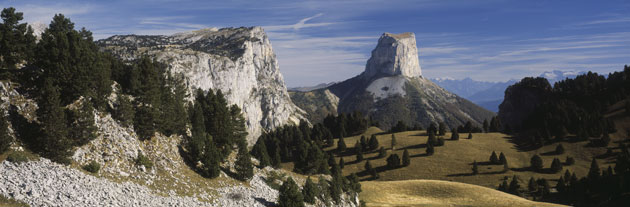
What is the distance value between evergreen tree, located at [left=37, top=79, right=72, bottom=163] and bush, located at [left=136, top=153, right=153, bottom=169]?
254 inches

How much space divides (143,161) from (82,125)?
22.4 feet

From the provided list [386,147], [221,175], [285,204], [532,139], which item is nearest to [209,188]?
[221,175]

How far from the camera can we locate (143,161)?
37500 millimetres

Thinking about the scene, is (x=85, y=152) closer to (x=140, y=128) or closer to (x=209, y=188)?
(x=140, y=128)

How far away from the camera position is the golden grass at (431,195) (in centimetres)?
6900

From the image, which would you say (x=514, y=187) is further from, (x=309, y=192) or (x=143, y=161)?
→ (x=143, y=161)

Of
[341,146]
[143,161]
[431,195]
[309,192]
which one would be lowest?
[431,195]

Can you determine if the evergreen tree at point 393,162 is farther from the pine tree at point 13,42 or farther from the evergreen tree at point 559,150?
the pine tree at point 13,42

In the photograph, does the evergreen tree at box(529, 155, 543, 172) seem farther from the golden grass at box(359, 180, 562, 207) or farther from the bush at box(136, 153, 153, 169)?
the bush at box(136, 153, 153, 169)

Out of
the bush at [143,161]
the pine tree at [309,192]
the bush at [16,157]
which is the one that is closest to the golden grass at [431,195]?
the pine tree at [309,192]

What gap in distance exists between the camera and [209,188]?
40.6 metres

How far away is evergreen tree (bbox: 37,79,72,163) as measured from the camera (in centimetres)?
3120

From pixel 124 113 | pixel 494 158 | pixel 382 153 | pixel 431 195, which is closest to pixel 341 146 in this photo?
pixel 382 153

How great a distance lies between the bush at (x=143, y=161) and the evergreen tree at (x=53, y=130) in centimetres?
644
